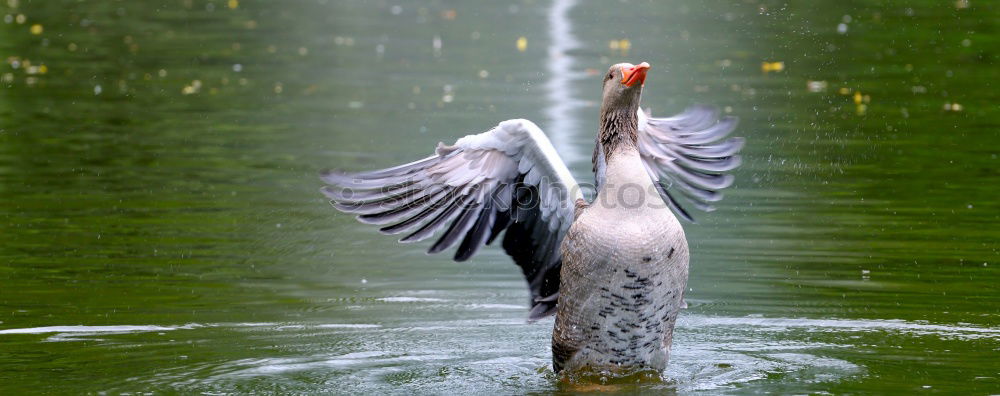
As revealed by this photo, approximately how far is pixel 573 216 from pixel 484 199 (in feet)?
1.67

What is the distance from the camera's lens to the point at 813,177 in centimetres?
1234

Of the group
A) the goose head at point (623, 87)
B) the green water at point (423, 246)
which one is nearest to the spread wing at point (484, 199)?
the goose head at point (623, 87)

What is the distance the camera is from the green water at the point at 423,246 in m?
7.47

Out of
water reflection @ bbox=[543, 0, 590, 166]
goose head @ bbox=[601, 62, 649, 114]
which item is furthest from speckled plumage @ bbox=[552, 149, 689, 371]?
water reflection @ bbox=[543, 0, 590, 166]

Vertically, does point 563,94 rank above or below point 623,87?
above

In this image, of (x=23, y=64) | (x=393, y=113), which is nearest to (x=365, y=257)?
(x=393, y=113)

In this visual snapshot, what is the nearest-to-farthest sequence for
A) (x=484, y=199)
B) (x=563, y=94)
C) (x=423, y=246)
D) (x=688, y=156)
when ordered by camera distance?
(x=484, y=199) < (x=688, y=156) < (x=423, y=246) < (x=563, y=94)

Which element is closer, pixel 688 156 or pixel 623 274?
pixel 623 274

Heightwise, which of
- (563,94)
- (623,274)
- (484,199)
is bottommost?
(623,274)

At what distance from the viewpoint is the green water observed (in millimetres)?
7473

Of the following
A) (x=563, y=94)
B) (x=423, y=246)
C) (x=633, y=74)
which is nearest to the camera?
(x=633, y=74)

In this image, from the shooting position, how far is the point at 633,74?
23.2 ft

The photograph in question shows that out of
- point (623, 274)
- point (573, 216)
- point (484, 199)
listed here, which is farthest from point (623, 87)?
point (484, 199)

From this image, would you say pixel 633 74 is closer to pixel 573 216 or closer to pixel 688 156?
pixel 573 216
